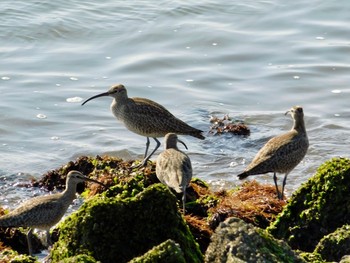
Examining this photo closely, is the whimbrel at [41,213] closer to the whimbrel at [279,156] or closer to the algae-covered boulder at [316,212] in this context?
the whimbrel at [279,156]

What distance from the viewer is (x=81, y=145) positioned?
13406mm

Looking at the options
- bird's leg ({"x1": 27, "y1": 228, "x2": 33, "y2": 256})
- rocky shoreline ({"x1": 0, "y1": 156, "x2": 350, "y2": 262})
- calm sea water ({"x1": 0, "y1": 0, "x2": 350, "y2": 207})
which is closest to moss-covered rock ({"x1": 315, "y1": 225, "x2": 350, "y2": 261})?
rocky shoreline ({"x1": 0, "y1": 156, "x2": 350, "y2": 262})

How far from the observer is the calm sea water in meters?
13.1

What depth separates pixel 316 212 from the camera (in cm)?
714

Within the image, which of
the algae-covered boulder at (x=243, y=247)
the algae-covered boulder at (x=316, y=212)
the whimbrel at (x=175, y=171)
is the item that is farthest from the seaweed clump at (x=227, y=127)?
the algae-covered boulder at (x=243, y=247)

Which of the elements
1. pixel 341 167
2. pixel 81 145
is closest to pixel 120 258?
pixel 341 167

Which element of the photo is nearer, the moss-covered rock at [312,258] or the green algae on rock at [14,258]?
the moss-covered rock at [312,258]

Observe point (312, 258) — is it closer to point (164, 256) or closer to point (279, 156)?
point (164, 256)

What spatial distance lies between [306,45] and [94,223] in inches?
474

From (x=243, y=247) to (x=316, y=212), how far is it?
1.80 m

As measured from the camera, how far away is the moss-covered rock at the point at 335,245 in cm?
645

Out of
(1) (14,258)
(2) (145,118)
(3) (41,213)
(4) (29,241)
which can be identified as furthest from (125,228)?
(2) (145,118)

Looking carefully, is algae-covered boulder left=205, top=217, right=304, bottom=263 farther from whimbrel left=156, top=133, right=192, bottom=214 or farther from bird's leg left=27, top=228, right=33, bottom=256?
whimbrel left=156, top=133, right=192, bottom=214

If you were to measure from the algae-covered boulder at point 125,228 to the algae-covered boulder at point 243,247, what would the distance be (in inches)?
30.6
